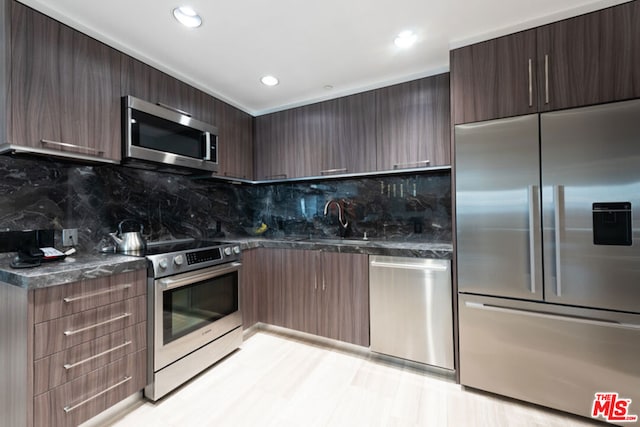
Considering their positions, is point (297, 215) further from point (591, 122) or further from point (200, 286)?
point (591, 122)

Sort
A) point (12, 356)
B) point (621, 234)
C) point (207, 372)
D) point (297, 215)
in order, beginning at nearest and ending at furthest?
point (12, 356)
point (621, 234)
point (207, 372)
point (297, 215)

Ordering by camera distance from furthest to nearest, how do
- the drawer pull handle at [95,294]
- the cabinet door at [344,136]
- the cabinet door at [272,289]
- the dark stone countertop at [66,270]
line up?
the cabinet door at [272,289], the cabinet door at [344,136], the drawer pull handle at [95,294], the dark stone countertop at [66,270]

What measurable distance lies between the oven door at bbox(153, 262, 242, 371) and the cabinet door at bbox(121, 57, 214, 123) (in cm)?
137

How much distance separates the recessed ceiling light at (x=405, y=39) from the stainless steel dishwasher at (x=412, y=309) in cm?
156

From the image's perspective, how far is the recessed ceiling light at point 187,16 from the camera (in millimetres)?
1543

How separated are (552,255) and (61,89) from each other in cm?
308

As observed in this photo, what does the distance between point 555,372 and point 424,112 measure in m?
1.99

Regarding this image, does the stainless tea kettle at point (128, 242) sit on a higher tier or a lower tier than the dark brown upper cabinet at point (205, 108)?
lower

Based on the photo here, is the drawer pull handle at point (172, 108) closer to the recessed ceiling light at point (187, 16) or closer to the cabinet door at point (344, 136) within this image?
the recessed ceiling light at point (187, 16)

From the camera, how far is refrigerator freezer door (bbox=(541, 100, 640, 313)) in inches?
55.7

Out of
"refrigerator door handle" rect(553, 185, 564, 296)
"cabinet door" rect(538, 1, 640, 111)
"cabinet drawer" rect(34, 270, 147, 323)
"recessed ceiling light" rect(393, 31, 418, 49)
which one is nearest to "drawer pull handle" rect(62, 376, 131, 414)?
"cabinet drawer" rect(34, 270, 147, 323)

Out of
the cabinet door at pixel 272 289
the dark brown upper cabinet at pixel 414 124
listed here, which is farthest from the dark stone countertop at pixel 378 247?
the dark brown upper cabinet at pixel 414 124

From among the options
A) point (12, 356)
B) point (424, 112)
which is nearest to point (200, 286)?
point (12, 356)

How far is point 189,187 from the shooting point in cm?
272
